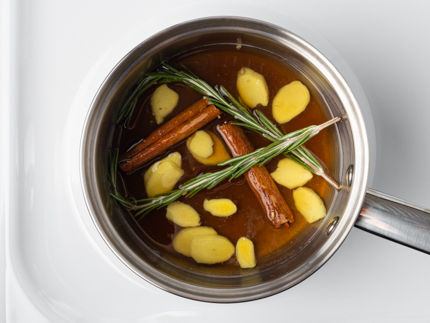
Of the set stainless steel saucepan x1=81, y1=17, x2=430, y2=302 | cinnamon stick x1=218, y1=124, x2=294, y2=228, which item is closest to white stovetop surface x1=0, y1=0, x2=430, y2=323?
stainless steel saucepan x1=81, y1=17, x2=430, y2=302

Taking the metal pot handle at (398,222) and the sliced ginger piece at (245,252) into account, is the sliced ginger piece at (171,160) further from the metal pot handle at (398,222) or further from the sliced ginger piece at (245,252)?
the metal pot handle at (398,222)

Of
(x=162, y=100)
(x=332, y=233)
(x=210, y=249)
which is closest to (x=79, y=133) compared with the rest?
(x=162, y=100)

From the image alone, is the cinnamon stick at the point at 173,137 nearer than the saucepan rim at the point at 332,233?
No

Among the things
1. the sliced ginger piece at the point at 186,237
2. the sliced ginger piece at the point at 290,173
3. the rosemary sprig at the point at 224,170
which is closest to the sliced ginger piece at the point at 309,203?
the sliced ginger piece at the point at 290,173

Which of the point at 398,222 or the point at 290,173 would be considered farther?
the point at 290,173

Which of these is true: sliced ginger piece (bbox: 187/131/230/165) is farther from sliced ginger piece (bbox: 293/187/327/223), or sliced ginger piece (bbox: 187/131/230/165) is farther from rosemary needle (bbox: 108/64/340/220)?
sliced ginger piece (bbox: 293/187/327/223)

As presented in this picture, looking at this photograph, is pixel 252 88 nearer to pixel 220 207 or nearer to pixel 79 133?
pixel 220 207

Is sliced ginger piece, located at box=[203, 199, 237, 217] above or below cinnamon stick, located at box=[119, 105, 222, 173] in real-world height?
below
